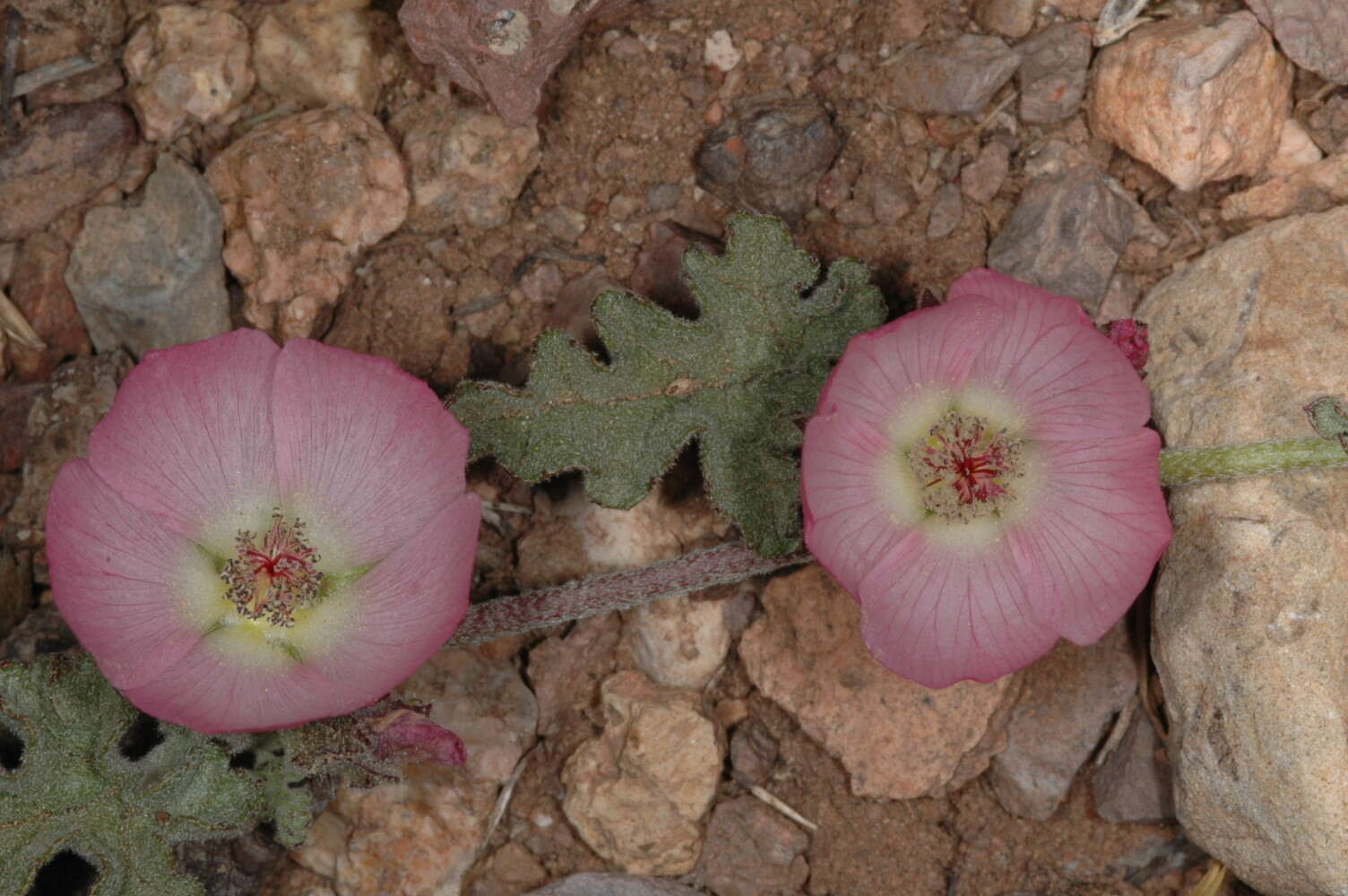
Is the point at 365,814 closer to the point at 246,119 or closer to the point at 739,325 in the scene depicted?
the point at 739,325

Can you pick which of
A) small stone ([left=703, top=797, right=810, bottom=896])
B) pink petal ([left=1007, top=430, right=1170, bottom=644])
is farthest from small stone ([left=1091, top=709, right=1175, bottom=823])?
small stone ([left=703, top=797, right=810, bottom=896])

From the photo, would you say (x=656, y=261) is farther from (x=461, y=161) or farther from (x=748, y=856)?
(x=748, y=856)

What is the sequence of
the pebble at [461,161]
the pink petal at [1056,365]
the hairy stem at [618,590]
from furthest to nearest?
the pebble at [461,161]
the hairy stem at [618,590]
the pink petal at [1056,365]

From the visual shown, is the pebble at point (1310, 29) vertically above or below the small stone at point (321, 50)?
below

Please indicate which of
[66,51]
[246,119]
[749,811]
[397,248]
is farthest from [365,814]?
[66,51]

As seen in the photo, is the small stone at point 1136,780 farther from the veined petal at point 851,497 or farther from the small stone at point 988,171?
the small stone at point 988,171

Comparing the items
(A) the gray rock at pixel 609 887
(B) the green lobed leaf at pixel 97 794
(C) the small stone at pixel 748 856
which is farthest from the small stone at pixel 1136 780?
(B) the green lobed leaf at pixel 97 794

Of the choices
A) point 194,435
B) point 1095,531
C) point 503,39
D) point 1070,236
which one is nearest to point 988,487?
point 1095,531
